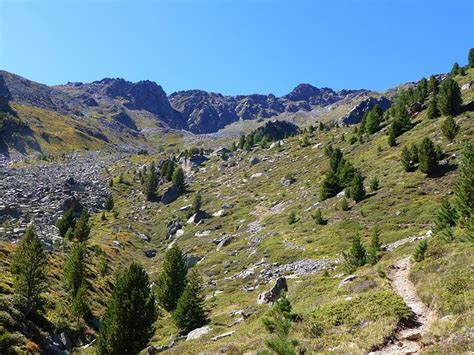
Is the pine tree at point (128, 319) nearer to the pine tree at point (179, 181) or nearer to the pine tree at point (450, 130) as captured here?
the pine tree at point (450, 130)

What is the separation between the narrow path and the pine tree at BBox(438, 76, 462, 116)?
6780cm

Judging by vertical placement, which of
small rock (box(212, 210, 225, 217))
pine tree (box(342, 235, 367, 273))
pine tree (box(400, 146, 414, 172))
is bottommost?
pine tree (box(342, 235, 367, 273))

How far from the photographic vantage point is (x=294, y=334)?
2069 centimetres

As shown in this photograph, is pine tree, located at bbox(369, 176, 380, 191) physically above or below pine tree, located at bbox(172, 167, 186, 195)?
below

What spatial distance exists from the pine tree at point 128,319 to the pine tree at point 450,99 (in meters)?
76.2

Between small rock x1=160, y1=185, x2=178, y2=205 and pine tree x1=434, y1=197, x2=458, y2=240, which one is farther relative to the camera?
small rock x1=160, y1=185, x2=178, y2=205

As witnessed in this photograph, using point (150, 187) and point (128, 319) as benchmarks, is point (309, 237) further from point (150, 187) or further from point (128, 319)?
point (150, 187)

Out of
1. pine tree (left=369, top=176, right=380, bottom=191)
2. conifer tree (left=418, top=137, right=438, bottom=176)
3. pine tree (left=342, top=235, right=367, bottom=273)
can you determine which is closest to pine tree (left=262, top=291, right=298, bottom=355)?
pine tree (left=342, top=235, right=367, bottom=273)

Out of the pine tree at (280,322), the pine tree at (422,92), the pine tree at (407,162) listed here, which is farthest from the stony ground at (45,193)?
the pine tree at (422,92)

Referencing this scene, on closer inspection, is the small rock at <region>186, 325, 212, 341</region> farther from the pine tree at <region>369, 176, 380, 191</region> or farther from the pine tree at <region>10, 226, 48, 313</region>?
the pine tree at <region>369, 176, 380, 191</region>

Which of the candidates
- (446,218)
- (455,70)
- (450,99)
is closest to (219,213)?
(450,99)

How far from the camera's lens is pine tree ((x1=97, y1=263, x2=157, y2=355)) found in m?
29.0

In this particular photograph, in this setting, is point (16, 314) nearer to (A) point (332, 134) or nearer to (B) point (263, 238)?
(B) point (263, 238)

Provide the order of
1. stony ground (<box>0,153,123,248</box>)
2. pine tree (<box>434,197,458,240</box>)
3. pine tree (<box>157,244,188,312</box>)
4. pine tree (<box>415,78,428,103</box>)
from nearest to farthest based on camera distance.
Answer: pine tree (<box>434,197,458,240</box>) → pine tree (<box>157,244,188,312</box>) → stony ground (<box>0,153,123,248</box>) → pine tree (<box>415,78,428,103</box>)
